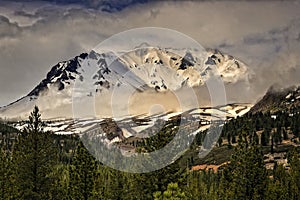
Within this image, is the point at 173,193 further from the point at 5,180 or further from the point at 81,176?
the point at 5,180

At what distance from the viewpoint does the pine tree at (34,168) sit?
2618 inches

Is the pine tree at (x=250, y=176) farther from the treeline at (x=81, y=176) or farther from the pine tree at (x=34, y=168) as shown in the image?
the pine tree at (x=34, y=168)

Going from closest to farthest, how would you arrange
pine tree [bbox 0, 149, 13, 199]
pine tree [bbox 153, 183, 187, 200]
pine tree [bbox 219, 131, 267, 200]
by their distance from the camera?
pine tree [bbox 153, 183, 187, 200], pine tree [bbox 0, 149, 13, 199], pine tree [bbox 219, 131, 267, 200]

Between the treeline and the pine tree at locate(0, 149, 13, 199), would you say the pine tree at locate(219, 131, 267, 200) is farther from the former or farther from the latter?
the pine tree at locate(0, 149, 13, 199)

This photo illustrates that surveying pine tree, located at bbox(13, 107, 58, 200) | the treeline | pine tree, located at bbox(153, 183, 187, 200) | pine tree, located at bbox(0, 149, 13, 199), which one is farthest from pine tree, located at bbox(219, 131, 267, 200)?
pine tree, located at bbox(0, 149, 13, 199)

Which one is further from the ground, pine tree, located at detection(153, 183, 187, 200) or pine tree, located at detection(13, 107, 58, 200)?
pine tree, located at detection(13, 107, 58, 200)

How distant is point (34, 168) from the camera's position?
6700 cm

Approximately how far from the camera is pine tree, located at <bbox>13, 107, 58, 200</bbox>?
6650cm

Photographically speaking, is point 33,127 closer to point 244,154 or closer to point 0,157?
point 0,157

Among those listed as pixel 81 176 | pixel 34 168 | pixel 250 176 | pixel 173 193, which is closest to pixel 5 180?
pixel 34 168

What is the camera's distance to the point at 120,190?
88.3m

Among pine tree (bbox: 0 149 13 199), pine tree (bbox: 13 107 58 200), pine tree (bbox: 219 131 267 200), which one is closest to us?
pine tree (bbox: 13 107 58 200)

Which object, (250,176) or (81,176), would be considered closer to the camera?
(81,176)

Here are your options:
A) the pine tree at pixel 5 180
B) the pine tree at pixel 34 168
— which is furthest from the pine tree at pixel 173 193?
the pine tree at pixel 5 180
